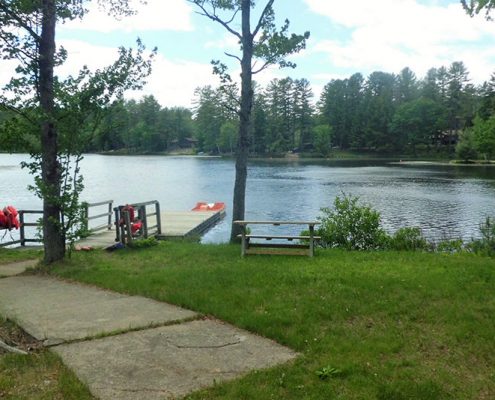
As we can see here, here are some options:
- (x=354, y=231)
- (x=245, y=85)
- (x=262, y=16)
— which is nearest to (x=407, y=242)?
(x=354, y=231)

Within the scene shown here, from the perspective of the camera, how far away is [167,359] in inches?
169

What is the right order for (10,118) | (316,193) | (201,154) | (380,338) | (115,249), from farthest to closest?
(201,154) → (316,193) → (115,249) → (10,118) → (380,338)

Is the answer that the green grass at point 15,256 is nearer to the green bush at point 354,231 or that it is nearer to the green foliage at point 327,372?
the green bush at point 354,231

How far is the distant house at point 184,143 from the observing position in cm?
15038

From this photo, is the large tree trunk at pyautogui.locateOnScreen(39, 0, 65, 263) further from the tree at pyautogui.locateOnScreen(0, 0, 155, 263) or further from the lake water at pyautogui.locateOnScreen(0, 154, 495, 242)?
the lake water at pyautogui.locateOnScreen(0, 154, 495, 242)

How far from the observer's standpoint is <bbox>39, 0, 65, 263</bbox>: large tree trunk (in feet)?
28.2

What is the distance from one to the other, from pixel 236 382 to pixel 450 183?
4543 cm

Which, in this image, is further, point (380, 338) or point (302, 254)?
point (302, 254)

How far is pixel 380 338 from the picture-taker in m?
4.79

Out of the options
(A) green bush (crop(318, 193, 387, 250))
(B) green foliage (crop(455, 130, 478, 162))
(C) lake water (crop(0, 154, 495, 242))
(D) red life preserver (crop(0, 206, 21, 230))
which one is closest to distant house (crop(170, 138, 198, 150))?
(B) green foliage (crop(455, 130, 478, 162))

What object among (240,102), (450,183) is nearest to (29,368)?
(240,102)

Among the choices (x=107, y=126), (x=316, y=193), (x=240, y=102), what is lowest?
(x=316, y=193)

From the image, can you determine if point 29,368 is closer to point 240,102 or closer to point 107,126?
point 107,126

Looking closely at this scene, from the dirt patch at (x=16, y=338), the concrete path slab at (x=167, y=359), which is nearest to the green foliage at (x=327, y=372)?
the concrete path slab at (x=167, y=359)
